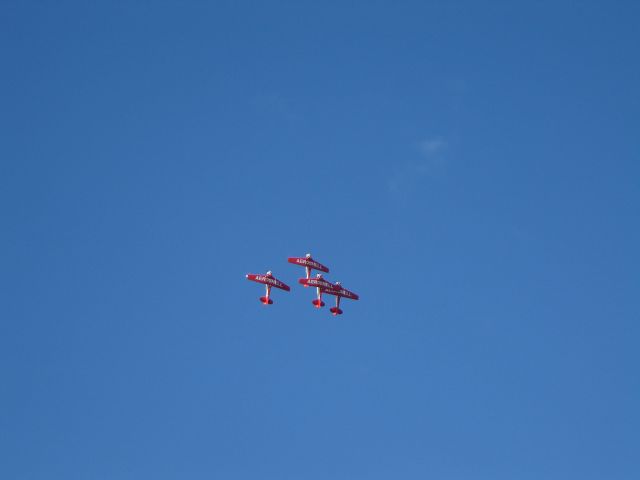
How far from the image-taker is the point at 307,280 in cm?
19950

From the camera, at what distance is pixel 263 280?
199875 mm

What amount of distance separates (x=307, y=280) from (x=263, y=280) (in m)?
5.58
